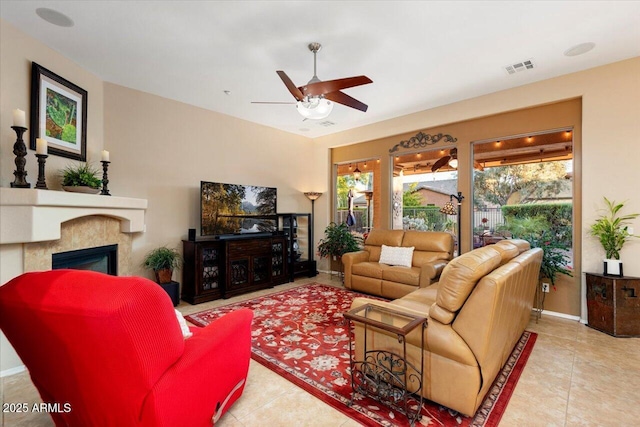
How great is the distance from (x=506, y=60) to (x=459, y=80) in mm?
578

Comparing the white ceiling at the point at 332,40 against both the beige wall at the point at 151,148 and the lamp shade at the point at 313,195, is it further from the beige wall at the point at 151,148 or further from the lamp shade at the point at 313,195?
the lamp shade at the point at 313,195

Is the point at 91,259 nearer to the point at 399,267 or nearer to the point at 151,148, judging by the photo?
the point at 151,148

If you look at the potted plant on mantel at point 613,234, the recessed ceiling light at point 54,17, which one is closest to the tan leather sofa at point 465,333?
the potted plant on mantel at point 613,234

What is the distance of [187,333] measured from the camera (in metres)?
1.63

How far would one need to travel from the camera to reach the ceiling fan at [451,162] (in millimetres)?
4512

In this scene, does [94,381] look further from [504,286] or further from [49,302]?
[504,286]

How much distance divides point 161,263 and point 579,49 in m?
5.47

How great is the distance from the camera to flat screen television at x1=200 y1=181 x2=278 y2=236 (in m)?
4.39

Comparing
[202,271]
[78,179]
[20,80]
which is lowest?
[202,271]

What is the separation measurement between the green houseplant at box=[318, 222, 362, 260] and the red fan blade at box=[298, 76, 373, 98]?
3.34 meters

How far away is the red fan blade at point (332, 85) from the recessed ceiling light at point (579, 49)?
89.9 inches

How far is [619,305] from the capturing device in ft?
9.94

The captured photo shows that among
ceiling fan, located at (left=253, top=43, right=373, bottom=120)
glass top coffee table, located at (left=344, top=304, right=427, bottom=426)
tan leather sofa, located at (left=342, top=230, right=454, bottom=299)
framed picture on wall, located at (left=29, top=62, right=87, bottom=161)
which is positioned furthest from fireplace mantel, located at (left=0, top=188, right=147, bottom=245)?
tan leather sofa, located at (left=342, top=230, right=454, bottom=299)

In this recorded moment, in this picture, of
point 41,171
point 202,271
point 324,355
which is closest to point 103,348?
point 324,355
